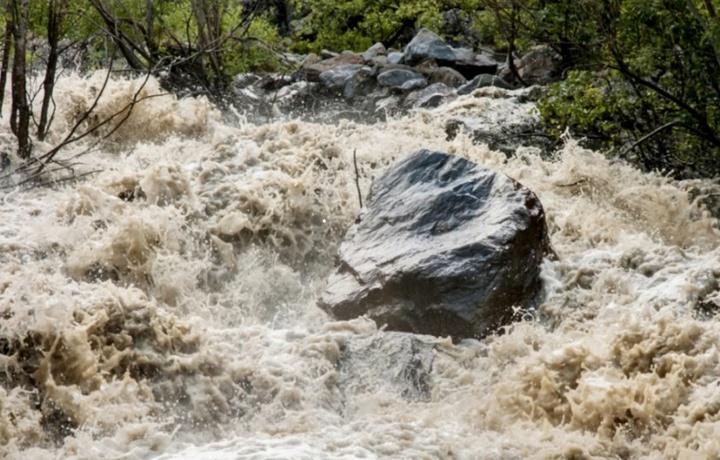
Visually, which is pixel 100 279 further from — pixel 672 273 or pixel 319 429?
pixel 672 273

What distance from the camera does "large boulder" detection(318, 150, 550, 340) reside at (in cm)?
621

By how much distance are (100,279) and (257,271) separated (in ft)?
4.05

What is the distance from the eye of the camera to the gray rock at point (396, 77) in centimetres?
1301

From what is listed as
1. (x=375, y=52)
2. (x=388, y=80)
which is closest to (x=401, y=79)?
(x=388, y=80)

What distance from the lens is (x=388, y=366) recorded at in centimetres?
568

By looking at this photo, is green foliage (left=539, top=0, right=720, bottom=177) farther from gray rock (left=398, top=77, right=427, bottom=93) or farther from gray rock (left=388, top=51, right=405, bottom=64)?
gray rock (left=388, top=51, right=405, bottom=64)

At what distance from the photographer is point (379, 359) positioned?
5.76 m

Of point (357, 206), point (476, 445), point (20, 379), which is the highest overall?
point (357, 206)

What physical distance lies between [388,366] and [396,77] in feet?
26.3

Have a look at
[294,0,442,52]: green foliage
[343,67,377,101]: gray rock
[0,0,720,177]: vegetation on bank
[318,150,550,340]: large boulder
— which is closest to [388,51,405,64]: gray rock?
[343,67,377,101]: gray rock

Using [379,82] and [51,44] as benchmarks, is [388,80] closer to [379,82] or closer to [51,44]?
[379,82]

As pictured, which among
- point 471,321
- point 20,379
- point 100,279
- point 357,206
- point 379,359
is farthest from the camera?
point 357,206

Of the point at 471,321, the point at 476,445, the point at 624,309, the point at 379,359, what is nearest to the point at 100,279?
the point at 379,359

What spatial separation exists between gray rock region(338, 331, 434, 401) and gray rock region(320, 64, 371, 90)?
7879 millimetres
